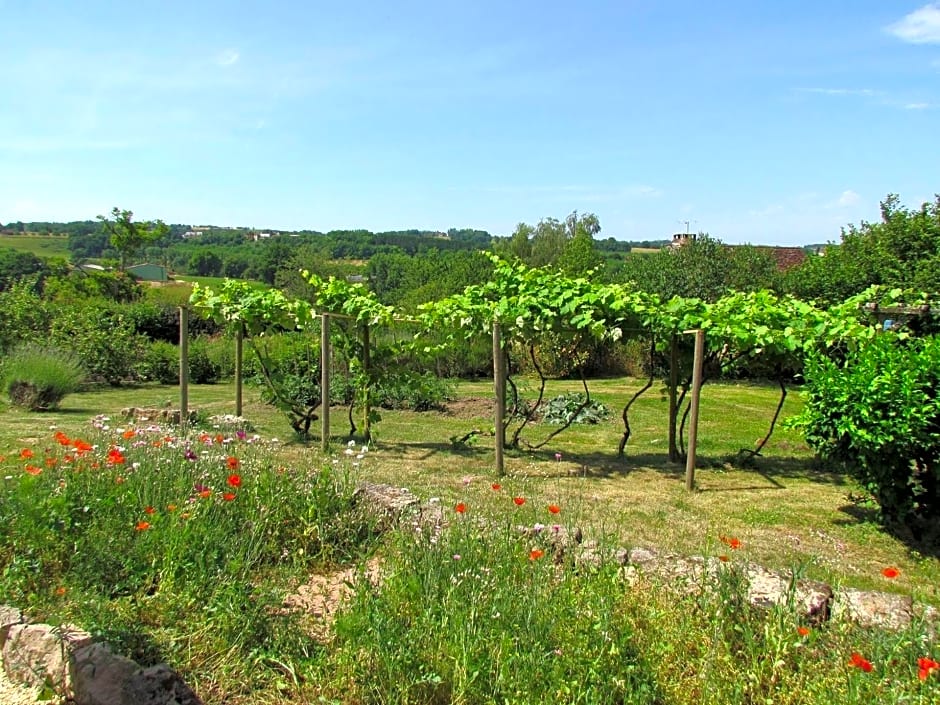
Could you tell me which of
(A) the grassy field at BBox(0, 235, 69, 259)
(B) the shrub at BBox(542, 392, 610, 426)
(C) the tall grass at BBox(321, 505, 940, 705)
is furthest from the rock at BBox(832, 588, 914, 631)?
(A) the grassy field at BBox(0, 235, 69, 259)

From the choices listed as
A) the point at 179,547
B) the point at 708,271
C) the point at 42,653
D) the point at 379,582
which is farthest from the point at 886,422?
the point at 708,271

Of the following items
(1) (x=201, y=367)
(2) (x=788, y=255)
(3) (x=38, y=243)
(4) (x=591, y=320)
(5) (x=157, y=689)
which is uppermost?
(3) (x=38, y=243)

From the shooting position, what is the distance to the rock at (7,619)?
2.88m

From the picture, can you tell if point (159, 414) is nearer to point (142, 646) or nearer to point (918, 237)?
point (142, 646)

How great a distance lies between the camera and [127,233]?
2559 centimetres

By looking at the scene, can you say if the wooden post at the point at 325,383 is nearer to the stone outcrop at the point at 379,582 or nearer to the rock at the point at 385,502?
the rock at the point at 385,502

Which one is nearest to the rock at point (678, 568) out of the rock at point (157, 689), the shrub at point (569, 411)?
the rock at point (157, 689)

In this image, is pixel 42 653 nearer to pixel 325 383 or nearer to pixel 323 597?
pixel 323 597

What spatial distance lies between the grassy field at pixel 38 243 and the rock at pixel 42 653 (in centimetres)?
6239

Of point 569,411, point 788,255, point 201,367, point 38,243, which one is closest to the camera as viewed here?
point 569,411

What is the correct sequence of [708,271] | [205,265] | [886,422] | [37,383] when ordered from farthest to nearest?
[205,265]
[708,271]
[37,383]
[886,422]

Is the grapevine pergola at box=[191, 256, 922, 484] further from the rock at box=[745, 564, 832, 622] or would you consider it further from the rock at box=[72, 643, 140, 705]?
the rock at box=[72, 643, 140, 705]

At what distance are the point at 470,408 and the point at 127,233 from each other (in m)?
18.2

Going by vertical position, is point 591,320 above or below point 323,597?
above
